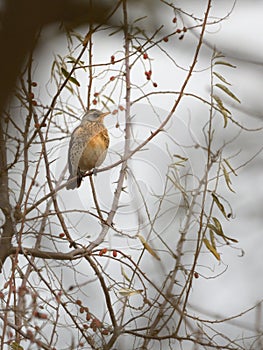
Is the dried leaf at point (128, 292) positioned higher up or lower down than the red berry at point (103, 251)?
lower down

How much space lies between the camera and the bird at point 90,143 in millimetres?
3668

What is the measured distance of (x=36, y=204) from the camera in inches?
88.4

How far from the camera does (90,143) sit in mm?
3803

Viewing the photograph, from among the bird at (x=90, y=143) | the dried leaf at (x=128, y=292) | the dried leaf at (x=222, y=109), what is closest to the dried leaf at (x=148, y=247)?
the dried leaf at (x=128, y=292)

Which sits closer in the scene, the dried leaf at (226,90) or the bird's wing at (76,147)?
the dried leaf at (226,90)

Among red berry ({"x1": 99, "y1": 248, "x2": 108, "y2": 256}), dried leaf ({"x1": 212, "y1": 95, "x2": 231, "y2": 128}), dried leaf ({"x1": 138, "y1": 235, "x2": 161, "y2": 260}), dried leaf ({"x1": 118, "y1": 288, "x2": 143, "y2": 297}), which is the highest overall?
dried leaf ({"x1": 212, "y1": 95, "x2": 231, "y2": 128})

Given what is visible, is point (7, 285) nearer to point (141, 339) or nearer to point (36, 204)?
point (36, 204)

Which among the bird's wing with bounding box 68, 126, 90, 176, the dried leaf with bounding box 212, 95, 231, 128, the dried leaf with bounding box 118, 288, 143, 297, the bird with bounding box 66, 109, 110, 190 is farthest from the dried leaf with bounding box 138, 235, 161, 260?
the bird with bounding box 66, 109, 110, 190

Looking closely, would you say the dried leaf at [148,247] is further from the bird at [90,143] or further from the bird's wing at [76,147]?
the bird at [90,143]

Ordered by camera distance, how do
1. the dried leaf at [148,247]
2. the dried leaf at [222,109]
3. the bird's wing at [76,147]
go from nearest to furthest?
the dried leaf at [148,247] < the dried leaf at [222,109] < the bird's wing at [76,147]

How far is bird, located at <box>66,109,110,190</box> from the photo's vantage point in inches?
144

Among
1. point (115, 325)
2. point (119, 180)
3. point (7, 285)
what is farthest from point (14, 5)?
point (119, 180)

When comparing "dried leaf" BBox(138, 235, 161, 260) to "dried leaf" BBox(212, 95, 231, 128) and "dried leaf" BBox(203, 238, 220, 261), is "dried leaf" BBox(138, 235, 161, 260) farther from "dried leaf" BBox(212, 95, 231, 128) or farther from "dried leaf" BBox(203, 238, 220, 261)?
"dried leaf" BBox(212, 95, 231, 128)

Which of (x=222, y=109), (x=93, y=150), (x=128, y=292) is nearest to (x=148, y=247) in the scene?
(x=128, y=292)
